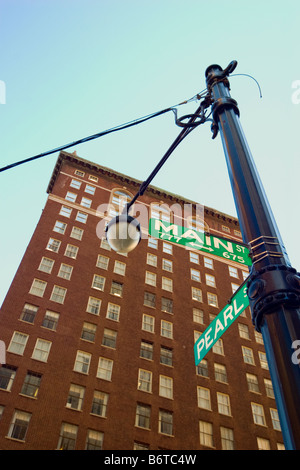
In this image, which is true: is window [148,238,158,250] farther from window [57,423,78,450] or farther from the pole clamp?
the pole clamp

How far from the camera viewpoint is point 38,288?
40.7m

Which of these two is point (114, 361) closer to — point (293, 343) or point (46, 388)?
point (46, 388)

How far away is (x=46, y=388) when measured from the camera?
32.8 m

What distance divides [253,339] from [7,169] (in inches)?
1830

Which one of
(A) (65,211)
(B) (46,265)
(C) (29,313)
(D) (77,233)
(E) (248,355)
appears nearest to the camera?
(C) (29,313)

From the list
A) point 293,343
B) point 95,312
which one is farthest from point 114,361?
point 293,343

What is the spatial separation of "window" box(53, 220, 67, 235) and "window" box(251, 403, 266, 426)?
29054 mm

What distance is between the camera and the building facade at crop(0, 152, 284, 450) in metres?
32.2

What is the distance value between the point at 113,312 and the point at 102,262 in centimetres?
732

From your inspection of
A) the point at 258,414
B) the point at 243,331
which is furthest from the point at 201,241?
the point at 243,331

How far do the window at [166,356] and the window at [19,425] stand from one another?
14.4m

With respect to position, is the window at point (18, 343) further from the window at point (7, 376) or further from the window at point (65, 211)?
the window at point (65, 211)

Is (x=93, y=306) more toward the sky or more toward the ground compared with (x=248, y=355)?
more toward the sky

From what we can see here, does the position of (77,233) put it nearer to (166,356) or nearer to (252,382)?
(166,356)
